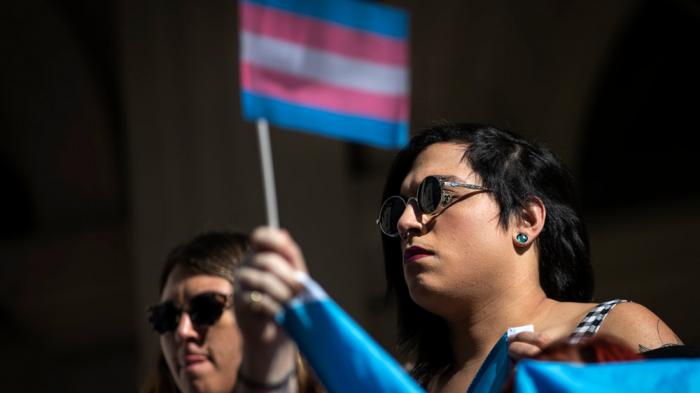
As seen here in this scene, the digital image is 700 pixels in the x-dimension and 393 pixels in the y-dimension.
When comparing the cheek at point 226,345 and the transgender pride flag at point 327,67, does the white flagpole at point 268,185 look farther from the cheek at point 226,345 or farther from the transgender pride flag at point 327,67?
the cheek at point 226,345

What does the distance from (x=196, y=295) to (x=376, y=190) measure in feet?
20.7

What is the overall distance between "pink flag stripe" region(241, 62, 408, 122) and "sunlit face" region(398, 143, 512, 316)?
30cm

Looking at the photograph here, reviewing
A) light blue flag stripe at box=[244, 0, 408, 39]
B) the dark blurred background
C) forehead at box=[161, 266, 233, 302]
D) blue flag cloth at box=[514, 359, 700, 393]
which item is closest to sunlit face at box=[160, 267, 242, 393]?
forehead at box=[161, 266, 233, 302]

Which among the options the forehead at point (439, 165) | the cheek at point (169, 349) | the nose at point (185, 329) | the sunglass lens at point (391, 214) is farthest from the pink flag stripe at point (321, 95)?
the cheek at point (169, 349)

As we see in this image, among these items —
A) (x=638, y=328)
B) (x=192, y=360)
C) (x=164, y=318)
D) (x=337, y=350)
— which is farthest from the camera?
(x=164, y=318)

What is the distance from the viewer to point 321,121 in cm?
278

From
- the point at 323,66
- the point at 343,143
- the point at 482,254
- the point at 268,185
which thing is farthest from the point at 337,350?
the point at 343,143

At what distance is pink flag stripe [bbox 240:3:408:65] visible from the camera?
105 inches

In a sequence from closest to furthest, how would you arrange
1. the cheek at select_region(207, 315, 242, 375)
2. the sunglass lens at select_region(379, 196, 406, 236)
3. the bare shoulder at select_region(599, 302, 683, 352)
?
the bare shoulder at select_region(599, 302, 683, 352) < the sunglass lens at select_region(379, 196, 406, 236) < the cheek at select_region(207, 315, 242, 375)

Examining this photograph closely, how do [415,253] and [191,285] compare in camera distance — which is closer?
[415,253]

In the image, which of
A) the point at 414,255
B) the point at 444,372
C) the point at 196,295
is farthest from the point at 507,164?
the point at 196,295

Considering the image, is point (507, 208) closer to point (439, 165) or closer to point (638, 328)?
point (439, 165)

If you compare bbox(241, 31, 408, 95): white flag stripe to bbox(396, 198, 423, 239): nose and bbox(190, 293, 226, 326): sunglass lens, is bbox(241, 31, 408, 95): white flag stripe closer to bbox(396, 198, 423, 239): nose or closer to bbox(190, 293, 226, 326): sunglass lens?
bbox(396, 198, 423, 239): nose

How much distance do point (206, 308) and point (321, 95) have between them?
747 mm
